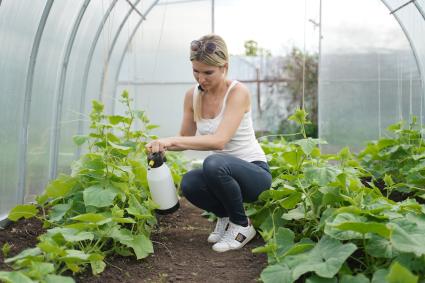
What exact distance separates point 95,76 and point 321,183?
4.84 metres

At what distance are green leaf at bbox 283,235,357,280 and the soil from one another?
429 mm

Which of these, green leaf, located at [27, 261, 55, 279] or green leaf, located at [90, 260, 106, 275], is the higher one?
green leaf, located at [27, 261, 55, 279]

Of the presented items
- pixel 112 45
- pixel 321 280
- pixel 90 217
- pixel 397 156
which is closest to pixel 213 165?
pixel 90 217

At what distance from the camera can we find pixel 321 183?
10.3ft

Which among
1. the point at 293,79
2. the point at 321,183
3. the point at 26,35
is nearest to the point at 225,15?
the point at 293,79

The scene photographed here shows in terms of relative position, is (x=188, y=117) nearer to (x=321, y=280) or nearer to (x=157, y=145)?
(x=157, y=145)

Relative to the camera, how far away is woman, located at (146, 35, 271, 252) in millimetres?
3469

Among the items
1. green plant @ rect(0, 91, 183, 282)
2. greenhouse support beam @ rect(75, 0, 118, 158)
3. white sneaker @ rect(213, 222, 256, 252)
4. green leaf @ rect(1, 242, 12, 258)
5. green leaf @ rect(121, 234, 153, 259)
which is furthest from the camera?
greenhouse support beam @ rect(75, 0, 118, 158)

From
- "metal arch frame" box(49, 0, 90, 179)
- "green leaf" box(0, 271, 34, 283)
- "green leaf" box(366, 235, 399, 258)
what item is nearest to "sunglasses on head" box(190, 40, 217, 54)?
"green leaf" box(366, 235, 399, 258)

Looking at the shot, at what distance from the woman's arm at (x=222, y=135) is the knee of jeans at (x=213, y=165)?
7cm

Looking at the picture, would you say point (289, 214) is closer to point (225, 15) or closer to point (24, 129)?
point (24, 129)

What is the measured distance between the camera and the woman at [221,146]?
3.47 m

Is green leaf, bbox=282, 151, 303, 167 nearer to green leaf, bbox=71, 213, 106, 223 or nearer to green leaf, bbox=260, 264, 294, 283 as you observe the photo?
green leaf, bbox=260, 264, 294, 283

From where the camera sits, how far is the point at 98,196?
3197 millimetres
